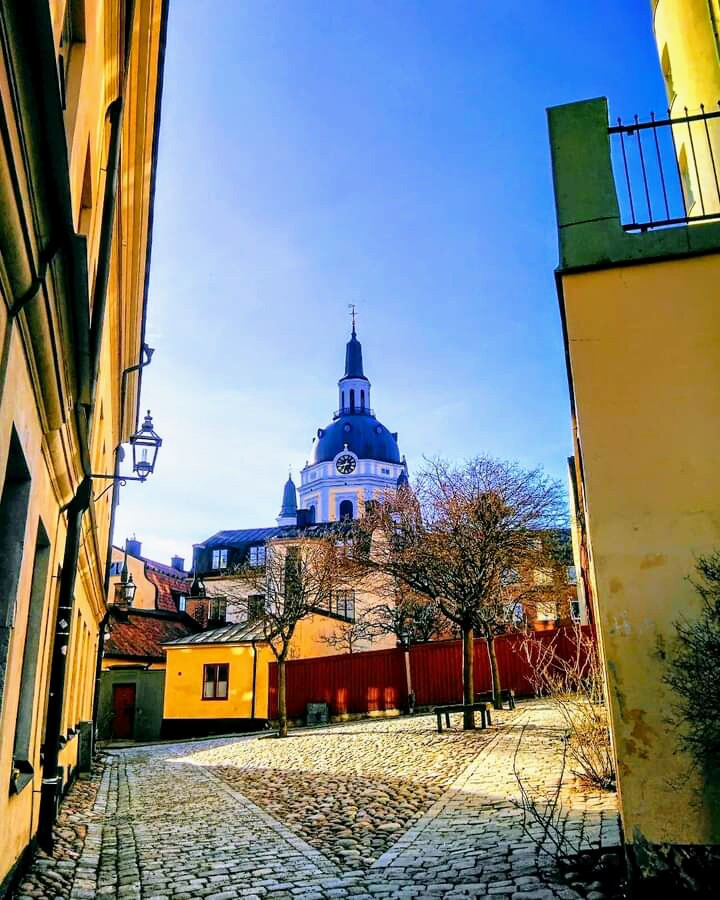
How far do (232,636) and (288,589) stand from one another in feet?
18.2

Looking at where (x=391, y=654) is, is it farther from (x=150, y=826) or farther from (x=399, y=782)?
(x=150, y=826)

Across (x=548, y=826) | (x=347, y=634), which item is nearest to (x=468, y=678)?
(x=548, y=826)

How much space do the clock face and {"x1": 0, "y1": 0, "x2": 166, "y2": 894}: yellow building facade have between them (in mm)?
67823

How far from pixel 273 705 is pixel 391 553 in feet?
32.4

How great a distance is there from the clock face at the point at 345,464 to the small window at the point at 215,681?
5104 centimetres

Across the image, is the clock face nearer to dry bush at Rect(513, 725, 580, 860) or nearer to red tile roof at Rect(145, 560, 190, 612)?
red tile roof at Rect(145, 560, 190, 612)

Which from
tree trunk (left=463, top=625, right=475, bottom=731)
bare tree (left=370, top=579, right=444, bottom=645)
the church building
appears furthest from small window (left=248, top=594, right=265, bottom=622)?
the church building

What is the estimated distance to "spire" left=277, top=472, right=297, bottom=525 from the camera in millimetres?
87125

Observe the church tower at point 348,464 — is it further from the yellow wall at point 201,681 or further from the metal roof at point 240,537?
the yellow wall at point 201,681

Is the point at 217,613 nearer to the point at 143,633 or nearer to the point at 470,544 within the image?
the point at 143,633

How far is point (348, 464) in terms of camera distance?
258 ft

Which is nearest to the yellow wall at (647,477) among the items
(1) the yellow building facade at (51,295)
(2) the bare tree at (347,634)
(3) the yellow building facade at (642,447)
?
(3) the yellow building facade at (642,447)

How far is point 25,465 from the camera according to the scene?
4543 mm

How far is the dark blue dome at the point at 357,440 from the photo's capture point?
80.1 m
